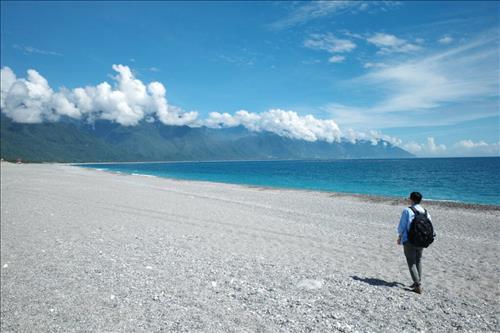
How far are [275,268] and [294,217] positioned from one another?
10.7 metres

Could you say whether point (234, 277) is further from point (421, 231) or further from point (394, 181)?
point (394, 181)

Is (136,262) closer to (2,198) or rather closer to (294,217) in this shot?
(294,217)

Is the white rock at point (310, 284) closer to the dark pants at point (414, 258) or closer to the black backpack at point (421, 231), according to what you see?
the dark pants at point (414, 258)

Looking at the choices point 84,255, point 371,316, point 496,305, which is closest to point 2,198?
point 84,255

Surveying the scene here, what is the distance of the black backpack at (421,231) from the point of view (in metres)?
7.36

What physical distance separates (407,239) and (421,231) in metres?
0.42

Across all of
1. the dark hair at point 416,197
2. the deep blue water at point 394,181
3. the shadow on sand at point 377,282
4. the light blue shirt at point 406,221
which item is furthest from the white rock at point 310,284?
the deep blue water at point 394,181

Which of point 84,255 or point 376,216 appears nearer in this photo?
point 84,255

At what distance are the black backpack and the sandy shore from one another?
154 cm

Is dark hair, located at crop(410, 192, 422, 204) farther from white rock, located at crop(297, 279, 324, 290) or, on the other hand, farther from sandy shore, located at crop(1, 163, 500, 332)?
white rock, located at crop(297, 279, 324, 290)

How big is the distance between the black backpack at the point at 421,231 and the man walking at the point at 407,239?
0.09 meters

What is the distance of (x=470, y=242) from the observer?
14141mm

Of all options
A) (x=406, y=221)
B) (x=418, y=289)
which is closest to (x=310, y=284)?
(x=418, y=289)

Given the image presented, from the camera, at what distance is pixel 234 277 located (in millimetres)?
8969
